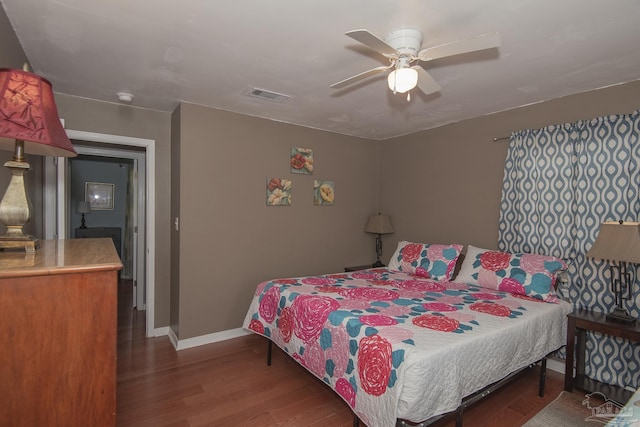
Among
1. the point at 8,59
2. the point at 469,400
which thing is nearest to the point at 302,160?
the point at 8,59

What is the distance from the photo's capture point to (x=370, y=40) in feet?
5.21

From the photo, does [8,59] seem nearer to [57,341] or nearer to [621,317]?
[57,341]

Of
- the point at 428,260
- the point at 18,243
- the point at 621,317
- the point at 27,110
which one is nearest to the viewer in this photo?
the point at 27,110

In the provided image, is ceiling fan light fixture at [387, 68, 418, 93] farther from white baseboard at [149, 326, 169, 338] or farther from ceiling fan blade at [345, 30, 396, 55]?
white baseboard at [149, 326, 169, 338]

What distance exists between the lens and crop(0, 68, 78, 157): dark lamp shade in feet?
3.54

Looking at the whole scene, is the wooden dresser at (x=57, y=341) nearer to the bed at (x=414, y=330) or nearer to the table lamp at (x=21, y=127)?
the table lamp at (x=21, y=127)

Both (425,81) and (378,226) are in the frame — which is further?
(378,226)

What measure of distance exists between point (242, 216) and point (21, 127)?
2.50 m

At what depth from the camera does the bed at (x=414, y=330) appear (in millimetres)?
1638

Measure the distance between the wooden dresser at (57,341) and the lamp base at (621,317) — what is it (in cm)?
308

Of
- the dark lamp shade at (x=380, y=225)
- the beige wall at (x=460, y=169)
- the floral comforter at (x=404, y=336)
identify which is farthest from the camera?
the dark lamp shade at (x=380, y=225)

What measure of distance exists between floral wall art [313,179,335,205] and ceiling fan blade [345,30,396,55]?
2.46m

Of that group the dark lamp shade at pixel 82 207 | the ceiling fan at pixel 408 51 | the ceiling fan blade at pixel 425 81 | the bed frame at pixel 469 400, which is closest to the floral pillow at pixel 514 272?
the bed frame at pixel 469 400

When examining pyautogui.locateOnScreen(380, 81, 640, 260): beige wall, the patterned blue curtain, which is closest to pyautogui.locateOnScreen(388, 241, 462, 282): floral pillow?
pyautogui.locateOnScreen(380, 81, 640, 260): beige wall
